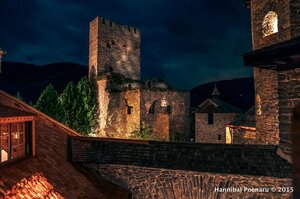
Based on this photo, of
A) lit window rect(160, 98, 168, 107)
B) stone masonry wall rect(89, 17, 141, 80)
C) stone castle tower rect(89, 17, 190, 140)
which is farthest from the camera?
stone masonry wall rect(89, 17, 141, 80)

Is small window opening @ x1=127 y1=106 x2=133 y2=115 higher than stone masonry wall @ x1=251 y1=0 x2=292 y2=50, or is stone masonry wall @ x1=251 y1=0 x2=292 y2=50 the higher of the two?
stone masonry wall @ x1=251 y1=0 x2=292 y2=50

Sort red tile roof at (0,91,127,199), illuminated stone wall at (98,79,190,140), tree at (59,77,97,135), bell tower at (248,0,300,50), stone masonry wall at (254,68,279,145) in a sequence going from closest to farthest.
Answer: red tile roof at (0,91,127,199), bell tower at (248,0,300,50), stone masonry wall at (254,68,279,145), tree at (59,77,97,135), illuminated stone wall at (98,79,190,140)

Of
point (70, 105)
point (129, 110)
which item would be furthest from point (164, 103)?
point (70, 105)

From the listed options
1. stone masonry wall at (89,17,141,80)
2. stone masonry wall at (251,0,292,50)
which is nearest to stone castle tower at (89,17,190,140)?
stone masonry wall at (89,17,141,80)

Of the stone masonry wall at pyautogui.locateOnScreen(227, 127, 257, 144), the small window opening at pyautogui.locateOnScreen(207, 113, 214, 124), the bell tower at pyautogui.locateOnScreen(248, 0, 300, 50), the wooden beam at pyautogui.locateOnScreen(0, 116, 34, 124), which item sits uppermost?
the bell tower at pyautogui.locateOnScreen(248, 0, 300, 50)

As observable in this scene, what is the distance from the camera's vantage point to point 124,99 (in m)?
29.9

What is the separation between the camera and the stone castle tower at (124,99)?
93.7 feet

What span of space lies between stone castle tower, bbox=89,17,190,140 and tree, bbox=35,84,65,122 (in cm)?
691

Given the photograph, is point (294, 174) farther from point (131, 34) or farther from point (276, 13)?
point (131, 34)

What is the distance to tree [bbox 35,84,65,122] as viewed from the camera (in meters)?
24.1

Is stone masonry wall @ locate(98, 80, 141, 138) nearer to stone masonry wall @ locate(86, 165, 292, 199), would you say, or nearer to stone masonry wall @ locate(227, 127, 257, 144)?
stone masonry wall @ locate(227, 127, 257, 144)

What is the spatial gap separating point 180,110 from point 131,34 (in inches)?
626

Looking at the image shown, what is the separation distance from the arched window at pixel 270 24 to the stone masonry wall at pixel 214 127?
17.8 meters

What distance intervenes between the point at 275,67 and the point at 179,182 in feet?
17.5
